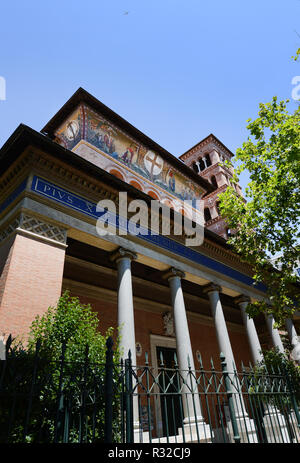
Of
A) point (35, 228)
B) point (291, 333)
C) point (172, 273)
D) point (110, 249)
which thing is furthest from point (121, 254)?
point (291, 333)

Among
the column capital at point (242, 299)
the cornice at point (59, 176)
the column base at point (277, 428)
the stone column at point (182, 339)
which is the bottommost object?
the column base at point (277, 428)

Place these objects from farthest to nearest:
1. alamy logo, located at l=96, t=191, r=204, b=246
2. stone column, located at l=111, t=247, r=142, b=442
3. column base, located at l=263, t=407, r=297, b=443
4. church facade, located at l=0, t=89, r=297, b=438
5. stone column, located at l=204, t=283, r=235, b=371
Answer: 1. stone column, located at l=204, t=283, r=235, b=371
2. alamy logo, located at l=96, t=191, r=204, b=246
3. stone column, located at l=111, t=247, r=142, b=442
4. church facade, located at l=0, t=89, r=297, b=438
5. column base, located at l=263, t=407, r=297, b=443

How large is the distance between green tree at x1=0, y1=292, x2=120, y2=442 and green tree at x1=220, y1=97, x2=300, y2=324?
273 inches

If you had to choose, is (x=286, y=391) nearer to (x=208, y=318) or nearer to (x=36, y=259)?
(x=36, y=259)

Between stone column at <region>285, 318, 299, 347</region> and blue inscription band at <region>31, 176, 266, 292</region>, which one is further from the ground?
blue inscription band at <region>31, 176, 266, 292</region>

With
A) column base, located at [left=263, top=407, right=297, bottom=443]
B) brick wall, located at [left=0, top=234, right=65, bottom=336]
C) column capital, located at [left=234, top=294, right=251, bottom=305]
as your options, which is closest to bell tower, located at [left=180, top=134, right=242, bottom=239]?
column capital, located at [left=234, top=294, right=251, bottom=305]

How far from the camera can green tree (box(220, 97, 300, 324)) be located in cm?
920

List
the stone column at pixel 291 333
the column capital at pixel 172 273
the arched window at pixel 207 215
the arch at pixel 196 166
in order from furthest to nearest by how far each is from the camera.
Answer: the arch at pixel 196 166 < the arched window at pixel 207 215 < the stone column at pixel 291 333 < the column capital at pixel 172 273

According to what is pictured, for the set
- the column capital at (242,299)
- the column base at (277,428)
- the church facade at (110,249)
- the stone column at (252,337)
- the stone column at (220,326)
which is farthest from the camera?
the column capital at (242,299)

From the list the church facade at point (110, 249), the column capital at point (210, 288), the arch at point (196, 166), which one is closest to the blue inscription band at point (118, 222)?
the church facade at point (110, 249)

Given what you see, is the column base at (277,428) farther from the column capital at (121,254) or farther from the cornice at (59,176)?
the cornice at (59,176)

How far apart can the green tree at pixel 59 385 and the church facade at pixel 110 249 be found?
3.69 feet

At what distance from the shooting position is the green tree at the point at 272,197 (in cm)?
920

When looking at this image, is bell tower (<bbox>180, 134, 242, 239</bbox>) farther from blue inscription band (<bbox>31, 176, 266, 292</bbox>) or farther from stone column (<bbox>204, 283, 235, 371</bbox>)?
stone column (<bbox>204, 283, 235, 371</bbox>)
